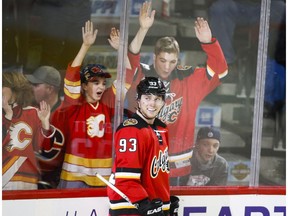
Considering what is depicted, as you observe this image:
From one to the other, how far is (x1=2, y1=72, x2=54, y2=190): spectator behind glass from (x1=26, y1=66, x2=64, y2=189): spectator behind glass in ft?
0.10

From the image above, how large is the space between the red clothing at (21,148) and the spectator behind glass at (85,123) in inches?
4.1

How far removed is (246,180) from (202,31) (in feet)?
3.25

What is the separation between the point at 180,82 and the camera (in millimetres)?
4621

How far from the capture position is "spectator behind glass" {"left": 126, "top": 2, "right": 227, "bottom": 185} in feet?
14.9

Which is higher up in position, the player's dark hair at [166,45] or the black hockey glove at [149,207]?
the player's dark hair at [166,45]

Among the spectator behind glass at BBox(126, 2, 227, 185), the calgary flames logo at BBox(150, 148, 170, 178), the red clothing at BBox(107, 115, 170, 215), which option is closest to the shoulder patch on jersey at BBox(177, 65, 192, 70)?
the spectator behind glass at BBox(126, 2, 227, 185)

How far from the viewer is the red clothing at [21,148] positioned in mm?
4289

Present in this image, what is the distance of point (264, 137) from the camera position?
15.8ft

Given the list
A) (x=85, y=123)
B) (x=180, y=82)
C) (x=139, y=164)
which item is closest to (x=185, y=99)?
(x=180, y=82)

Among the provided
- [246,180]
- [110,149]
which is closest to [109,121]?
[110,149]

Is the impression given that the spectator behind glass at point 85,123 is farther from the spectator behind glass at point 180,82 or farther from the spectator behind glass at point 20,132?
the spectator behind glass at point 180,82

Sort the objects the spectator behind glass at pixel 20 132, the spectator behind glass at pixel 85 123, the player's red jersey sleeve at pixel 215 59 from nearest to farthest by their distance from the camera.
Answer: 1. the spectator behind glass at pixel 20 132
2. the spectator behind glass at pixel 85 123
3. the player's red jersey sleeve at pixel 215 59

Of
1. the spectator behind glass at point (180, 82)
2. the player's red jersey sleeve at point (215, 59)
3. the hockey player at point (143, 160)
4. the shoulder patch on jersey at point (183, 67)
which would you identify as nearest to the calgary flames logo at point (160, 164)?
the hockey player at point (143, 160)

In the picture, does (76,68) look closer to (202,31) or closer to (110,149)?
(110,149)
